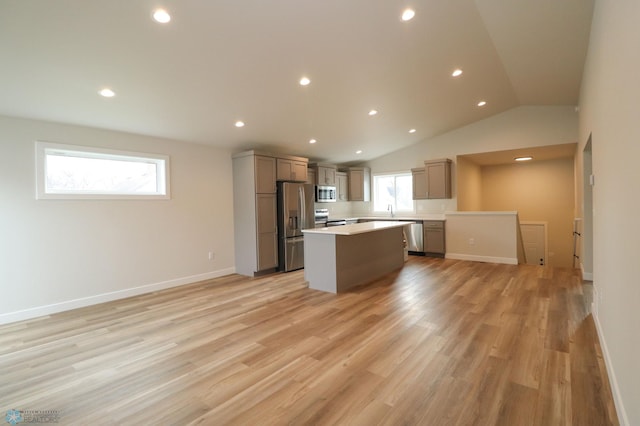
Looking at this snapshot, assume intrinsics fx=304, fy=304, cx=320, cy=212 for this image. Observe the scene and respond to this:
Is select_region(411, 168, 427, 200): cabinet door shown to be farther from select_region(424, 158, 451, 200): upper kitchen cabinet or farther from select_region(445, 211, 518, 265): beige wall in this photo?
select_region(445, 211, 518, 265): beige wall

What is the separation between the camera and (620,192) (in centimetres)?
188

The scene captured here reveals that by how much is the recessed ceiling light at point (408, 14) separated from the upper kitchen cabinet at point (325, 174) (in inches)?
181

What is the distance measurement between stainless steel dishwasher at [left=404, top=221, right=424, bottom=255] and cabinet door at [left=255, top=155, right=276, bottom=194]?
3.45 m

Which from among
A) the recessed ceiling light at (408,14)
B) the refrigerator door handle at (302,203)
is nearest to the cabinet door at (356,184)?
the refrigerator door handle at (302,203)

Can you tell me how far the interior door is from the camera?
7.97 metres

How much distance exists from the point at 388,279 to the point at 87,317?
4.23 metres

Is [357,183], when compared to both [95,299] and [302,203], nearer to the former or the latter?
[302,203]

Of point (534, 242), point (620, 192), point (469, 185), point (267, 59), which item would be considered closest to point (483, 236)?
point (469, 185)

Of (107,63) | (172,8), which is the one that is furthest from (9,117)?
(172,8)

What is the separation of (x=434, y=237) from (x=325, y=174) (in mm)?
2991

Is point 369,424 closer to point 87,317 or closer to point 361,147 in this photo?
point 87,317

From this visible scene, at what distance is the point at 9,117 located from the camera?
3555 millimetres

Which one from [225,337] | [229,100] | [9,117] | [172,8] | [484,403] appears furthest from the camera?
[229,100]

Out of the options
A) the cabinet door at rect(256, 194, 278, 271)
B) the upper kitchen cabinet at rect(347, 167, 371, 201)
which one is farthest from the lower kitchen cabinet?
the cabinet door at rect(256, 194, 278, 271)
